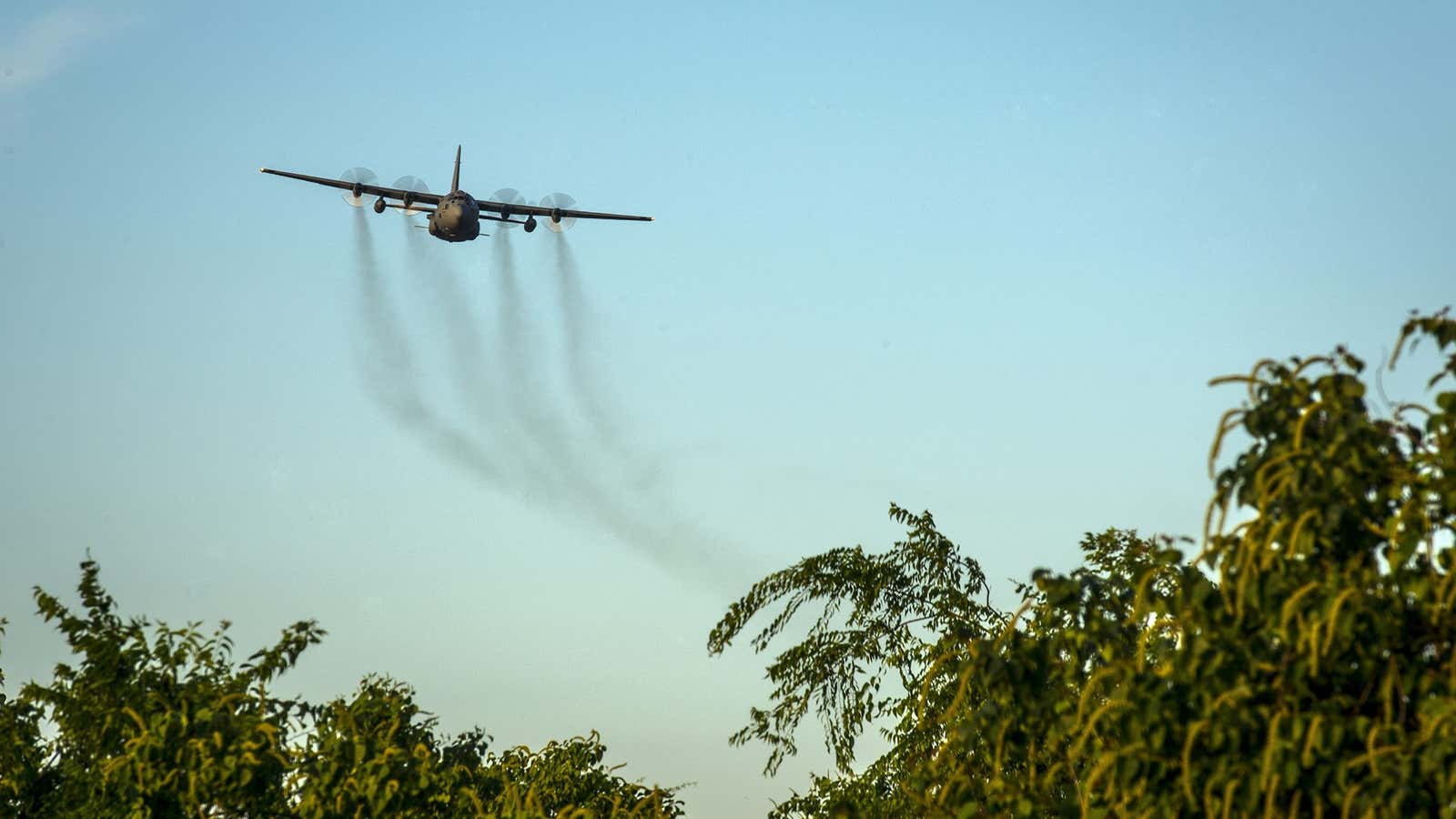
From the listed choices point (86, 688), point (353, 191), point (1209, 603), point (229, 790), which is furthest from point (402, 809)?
point (353, 191)

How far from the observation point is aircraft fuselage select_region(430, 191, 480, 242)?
155ft

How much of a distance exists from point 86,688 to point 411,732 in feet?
28.4

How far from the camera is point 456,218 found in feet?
155

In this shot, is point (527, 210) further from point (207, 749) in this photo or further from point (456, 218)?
point (207, 749)

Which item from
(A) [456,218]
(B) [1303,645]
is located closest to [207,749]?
(B) [1303,645]

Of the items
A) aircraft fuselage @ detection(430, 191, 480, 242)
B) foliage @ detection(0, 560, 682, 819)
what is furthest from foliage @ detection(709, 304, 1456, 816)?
aircraft fuselage @ detection(430, 191, 480, 242)

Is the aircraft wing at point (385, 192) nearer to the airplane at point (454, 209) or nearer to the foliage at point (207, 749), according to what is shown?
the airplane at point (454, 209)

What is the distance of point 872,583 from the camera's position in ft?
61.4

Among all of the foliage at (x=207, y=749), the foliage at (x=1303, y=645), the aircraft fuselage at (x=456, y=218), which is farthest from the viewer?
the aircraft fuselage at (x=456, y=218)

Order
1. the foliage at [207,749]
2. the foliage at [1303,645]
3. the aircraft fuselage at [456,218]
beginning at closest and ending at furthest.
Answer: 1. the foliage at [1303,645]
2. the foliage at [207,749]
3. the aircraft fuselage at [456,218]

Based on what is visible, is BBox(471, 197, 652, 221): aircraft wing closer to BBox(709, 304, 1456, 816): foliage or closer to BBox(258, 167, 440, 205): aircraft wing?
BBox(258, 167, 440, 205): aircraft wing

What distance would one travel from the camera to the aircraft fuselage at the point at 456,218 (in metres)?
47.2

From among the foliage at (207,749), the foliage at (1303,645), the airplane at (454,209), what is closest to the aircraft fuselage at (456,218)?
the airplane at (454,209)

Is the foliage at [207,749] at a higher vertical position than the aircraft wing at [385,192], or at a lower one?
lower
